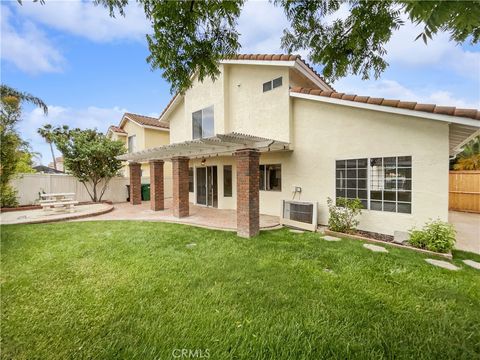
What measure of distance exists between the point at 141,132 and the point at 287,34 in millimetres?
18038

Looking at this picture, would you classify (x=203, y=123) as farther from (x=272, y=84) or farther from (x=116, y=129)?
(x=116, y=129)

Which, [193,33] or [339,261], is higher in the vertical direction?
[193,33]

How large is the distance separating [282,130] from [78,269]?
8752mm

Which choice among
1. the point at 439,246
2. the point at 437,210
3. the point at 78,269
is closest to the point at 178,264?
the point at 78,269

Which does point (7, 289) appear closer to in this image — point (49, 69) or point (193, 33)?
point (193, 33)

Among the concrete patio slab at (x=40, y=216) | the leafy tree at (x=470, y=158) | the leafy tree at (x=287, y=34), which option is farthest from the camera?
the leafy tree at (x=470, y=158)

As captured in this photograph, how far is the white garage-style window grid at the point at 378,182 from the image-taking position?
A: 7375 millimetres

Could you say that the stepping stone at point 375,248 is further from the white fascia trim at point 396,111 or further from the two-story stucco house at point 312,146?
the white fascia trim at point 396,111

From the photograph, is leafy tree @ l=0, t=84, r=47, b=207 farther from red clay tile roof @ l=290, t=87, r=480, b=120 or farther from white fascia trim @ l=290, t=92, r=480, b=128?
red clay tile roof @ l=290, t=87, r=480, b=120

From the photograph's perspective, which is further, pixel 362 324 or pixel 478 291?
pixel 478 291

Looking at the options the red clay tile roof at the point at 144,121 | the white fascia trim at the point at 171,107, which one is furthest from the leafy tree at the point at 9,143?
the white fascia trim at the point at 171,107

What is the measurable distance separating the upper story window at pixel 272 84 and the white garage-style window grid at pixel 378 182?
4440 millimetres

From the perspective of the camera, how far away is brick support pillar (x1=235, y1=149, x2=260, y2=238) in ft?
25.4

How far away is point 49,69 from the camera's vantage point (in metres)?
11.1
